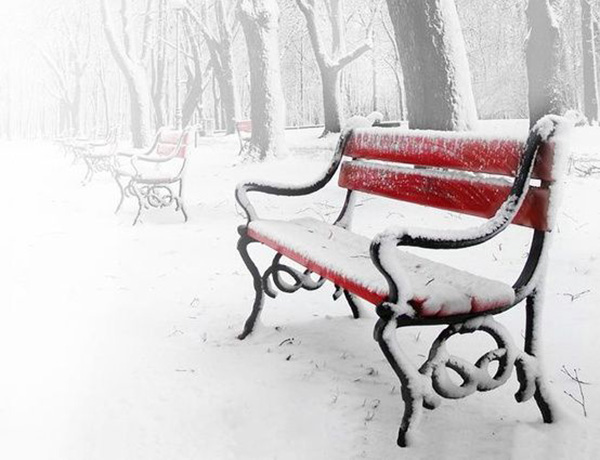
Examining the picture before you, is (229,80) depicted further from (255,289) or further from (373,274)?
(373,274)

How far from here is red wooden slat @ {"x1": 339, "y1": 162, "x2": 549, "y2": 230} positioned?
2.35m

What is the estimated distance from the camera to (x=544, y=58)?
1105cm

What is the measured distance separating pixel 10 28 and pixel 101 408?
103ft

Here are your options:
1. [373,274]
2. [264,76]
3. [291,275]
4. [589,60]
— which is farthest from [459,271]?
[589,60]

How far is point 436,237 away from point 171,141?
6800mm

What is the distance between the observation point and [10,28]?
29.3 metres

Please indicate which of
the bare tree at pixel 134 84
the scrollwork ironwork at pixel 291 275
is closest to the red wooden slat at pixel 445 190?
the scrollwork ironwork at pixel 291 275

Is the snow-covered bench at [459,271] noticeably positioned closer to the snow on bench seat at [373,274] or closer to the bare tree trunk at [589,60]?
the snow on bench seat at [373,274]

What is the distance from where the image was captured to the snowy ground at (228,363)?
2.42 meters

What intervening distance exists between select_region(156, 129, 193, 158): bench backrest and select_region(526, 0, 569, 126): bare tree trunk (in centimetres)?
621

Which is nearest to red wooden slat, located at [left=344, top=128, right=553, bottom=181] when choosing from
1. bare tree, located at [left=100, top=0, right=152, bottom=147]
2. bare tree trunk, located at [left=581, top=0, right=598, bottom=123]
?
bare tree, located at [left=100, top=0, right=152, bottom=147]

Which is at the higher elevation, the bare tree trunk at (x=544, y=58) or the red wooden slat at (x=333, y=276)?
the bare tree trunk at (x=544, y=58)

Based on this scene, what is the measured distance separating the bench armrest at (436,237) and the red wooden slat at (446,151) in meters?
0.06

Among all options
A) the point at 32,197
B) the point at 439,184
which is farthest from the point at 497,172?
the point at 32,197
